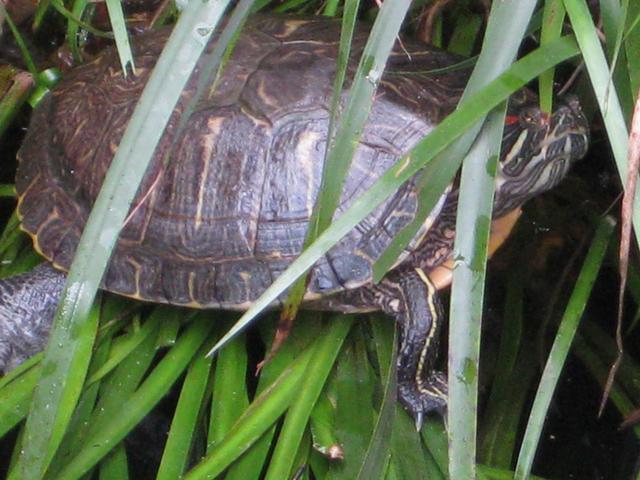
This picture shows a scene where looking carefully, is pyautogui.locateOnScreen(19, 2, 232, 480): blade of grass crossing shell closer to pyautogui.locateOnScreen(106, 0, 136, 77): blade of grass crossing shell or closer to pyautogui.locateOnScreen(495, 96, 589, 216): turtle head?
pyautogui.locateOnScreen(106, 0, 136, 77): blade of grass crossing shell

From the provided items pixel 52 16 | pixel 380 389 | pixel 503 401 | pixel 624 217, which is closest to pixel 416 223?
pixel 624 217

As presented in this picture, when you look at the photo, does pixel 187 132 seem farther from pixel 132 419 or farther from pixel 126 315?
pixel 132 419

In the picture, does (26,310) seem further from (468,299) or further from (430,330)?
(468,299)

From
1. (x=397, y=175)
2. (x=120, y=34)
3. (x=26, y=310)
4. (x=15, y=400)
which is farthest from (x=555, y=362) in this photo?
(x=26, y=310)

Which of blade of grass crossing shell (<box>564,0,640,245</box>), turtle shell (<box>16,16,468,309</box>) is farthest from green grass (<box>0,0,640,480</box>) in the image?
turtle shell (<box>16,16,468,309</box>)

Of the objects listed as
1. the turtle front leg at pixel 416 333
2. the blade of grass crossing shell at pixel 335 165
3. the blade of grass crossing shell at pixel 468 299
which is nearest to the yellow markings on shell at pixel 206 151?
the turtle front leg at pixel 416 333

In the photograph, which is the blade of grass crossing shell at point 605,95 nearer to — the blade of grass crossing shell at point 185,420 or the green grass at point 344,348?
the green grass at point 344,348
